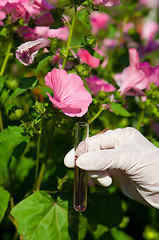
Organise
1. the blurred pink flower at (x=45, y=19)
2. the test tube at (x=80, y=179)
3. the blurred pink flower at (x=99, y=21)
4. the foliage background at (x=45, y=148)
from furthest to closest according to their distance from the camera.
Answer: the blurred pink flower at (x=99, y=21)
the blurred pink flower at (x=45, y=19)
the foliage background at (x=45, y=148)
the test tube at (x=80, y=179)

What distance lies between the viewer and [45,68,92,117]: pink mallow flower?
771mm

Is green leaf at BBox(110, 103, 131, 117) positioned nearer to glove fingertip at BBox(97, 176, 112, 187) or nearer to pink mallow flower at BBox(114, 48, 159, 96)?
pink mallow flower at BBox(114, 48, 159, 96)

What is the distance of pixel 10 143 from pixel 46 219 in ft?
0.82

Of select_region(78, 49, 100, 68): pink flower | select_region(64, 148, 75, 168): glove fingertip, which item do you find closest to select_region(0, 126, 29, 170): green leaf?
select_region(64, 148, 75, 168): glove fingertip

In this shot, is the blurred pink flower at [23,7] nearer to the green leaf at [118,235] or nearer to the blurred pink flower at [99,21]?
the green leaf at [118,235]

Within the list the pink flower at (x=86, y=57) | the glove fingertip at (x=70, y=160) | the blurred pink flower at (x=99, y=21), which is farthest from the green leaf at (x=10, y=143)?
the blurred pink flower at (x=99, y=21)

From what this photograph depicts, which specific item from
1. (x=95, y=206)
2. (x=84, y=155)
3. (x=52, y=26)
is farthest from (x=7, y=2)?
(x=95, y=206)

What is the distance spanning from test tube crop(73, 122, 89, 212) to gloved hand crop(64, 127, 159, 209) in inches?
0.9

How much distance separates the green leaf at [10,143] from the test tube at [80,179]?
0.48 ft

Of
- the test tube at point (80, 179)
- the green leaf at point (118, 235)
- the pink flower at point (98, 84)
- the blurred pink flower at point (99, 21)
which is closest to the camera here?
the test tube at point (80, 179)

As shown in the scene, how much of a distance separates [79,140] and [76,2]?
35cm

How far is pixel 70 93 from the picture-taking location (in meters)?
0.80

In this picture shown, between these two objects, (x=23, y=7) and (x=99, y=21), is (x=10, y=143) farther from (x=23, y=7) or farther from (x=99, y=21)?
(x=99, y=21)

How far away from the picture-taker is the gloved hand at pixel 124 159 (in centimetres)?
78
